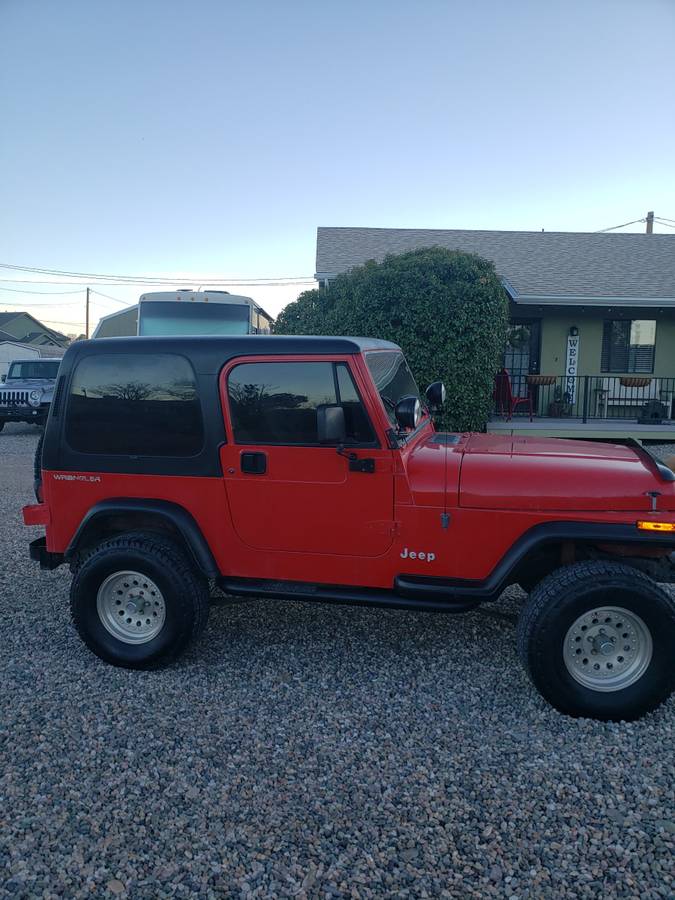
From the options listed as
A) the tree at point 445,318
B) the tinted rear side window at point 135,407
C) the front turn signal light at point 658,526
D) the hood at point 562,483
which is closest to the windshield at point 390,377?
the hood at point 562,483

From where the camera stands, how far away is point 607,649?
3.43m

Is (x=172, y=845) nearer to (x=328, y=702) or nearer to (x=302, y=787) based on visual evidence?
(x=302, y=787)

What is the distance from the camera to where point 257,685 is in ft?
12.5

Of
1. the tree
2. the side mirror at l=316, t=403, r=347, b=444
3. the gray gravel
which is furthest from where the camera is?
the tree

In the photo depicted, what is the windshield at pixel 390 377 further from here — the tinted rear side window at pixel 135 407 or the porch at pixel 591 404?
the porch at pixel 591 404

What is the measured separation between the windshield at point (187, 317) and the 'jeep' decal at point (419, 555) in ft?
25.7

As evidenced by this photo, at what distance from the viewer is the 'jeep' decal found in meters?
3.60

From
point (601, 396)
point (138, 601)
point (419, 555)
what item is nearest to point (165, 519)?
point (138, 601)

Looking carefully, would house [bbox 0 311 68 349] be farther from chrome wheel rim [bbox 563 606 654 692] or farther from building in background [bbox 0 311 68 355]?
chrome wheel rim [bbox 563 606 654 692]

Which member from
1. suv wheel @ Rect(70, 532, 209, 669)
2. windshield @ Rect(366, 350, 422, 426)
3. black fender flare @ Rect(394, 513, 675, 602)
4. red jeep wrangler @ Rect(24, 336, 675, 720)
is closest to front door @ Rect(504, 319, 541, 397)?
windshield @ Rect(366, 350, 422, 426)

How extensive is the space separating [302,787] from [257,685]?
0.96 meters

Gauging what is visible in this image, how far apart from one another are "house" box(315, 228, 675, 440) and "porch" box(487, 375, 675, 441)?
0.02m

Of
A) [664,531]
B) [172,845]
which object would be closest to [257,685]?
[172,845]

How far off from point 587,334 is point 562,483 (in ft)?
43.6
